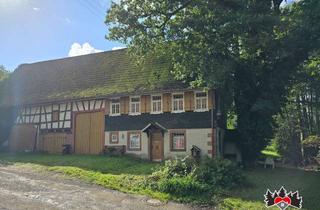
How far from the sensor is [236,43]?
20.5 meters

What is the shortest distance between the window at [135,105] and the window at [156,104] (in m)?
1.14

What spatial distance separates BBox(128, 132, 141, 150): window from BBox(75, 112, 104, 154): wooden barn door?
2452 mm

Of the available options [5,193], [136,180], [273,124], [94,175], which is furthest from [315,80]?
[5,193]

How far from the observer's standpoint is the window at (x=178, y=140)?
2319cm

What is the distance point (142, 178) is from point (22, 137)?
17121 mm

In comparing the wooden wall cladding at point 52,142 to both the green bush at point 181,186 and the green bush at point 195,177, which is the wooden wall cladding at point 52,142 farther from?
the green bush at point 181,186

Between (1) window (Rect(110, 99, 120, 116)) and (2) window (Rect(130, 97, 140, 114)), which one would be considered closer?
(2) window (Rect(130, 97, 140, 114))

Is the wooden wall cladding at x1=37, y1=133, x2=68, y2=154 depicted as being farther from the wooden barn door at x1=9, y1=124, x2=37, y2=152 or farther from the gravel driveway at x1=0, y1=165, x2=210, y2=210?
the gravel driveway at x1=0, y1=165, x2=210, y2=210

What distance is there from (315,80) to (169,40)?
30.0ft

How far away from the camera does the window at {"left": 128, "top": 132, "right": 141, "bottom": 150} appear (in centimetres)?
2477

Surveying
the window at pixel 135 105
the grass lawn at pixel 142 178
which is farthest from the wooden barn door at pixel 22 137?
the window at pixel 135 105

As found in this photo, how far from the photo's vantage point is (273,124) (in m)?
22.4

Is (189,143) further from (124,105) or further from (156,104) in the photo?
(124,105)

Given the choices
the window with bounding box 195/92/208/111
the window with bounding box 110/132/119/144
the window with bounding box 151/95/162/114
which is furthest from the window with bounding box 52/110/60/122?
the window with bounding box 195/92/208/111
